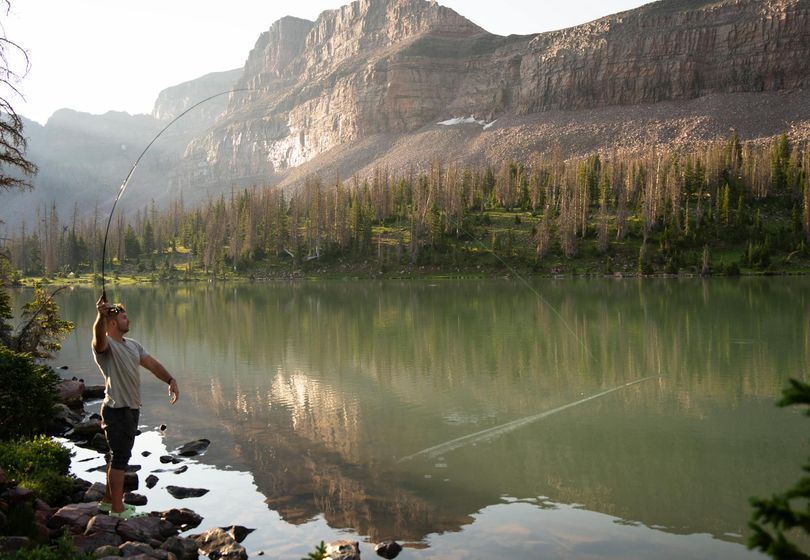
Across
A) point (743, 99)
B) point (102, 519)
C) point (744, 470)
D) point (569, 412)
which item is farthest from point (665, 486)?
point (743, 99)

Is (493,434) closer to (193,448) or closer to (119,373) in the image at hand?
(193,448)

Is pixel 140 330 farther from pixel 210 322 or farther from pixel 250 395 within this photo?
pixel 250 395

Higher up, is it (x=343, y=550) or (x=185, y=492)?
(x=343, y=550)

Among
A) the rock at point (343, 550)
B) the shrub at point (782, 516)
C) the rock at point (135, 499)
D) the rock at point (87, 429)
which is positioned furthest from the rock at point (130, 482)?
the shrub at point (782, 516)

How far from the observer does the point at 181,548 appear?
8742mm

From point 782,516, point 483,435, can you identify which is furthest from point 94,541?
point 483,435

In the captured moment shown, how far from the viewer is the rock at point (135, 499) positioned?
10.8m

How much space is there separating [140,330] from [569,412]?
2868cm

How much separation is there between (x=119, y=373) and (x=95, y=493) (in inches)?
107

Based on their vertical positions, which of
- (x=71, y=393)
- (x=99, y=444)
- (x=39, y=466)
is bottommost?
(x=99, y=444)

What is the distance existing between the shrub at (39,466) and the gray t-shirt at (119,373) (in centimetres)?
195

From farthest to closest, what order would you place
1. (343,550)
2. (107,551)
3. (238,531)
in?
(238,531)
(343,550)
(107,551)

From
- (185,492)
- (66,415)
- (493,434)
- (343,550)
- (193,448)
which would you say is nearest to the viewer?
(343,550)

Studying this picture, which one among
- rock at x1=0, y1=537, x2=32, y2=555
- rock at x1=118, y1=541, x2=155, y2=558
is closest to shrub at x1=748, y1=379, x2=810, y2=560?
rock at x1=118, y1=541, x2=155, y2=558
